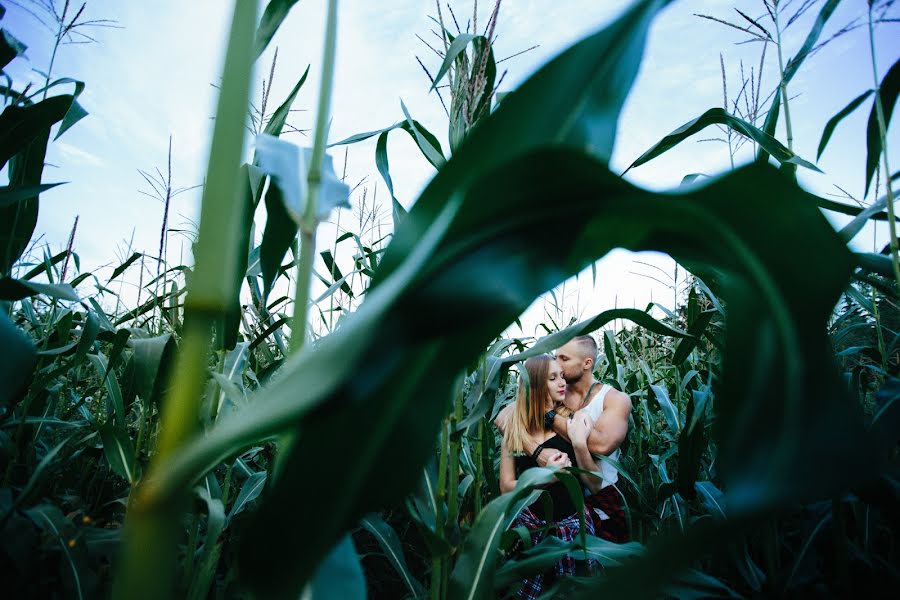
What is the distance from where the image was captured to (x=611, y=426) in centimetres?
233

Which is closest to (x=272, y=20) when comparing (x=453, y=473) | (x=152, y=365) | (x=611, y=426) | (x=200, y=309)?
(x=200, y=309)

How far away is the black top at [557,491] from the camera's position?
2318mm

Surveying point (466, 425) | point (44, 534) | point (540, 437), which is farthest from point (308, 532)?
point (540, 437)

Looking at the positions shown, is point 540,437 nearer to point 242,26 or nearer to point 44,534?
point 44,534

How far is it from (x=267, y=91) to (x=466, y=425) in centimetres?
115

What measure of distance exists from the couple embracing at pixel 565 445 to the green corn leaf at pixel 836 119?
152 cm

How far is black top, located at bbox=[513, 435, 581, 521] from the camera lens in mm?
2318

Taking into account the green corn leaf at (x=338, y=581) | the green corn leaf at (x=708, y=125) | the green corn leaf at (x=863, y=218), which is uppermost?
the green corn leaf at (x=708, y=125)

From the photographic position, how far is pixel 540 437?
2.53m

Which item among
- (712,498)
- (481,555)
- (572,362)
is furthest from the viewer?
(572,362)

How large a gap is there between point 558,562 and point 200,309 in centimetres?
216

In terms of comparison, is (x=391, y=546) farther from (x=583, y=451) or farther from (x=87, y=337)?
(x=583, y=451)

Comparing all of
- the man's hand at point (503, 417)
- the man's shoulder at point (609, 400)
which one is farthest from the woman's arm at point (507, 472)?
the man's shoulder at point (609, 400)

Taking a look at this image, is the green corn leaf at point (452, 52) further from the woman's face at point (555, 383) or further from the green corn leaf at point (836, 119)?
the woman's face at point (555, 383)
